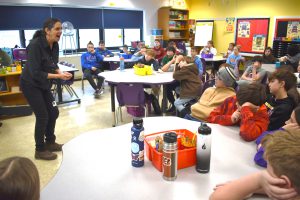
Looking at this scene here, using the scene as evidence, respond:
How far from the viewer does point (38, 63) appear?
266cm

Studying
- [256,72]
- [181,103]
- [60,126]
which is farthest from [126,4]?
[181,103]

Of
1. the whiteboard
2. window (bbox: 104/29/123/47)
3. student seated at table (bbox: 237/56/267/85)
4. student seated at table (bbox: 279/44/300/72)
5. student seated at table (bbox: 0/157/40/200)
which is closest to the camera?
student seated at table (bbox: 0/157/40/200)

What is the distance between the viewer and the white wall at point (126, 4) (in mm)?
6964

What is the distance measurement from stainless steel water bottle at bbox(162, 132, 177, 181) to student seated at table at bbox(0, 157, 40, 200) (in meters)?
0.60

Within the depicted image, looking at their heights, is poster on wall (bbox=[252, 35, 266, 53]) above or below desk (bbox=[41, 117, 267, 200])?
above

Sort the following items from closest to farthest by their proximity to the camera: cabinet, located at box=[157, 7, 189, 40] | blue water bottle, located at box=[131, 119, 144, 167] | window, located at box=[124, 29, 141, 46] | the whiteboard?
blue water bottle, located at box=[131, 119, 144, 167] < window, located at box=[124, 29, 141, 46] < cabinet, located at box=[157, 7, 189, 40] < the whiteboard

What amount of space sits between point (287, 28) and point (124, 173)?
26.9 ft

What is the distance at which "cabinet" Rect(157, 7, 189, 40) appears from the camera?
9.62 meters

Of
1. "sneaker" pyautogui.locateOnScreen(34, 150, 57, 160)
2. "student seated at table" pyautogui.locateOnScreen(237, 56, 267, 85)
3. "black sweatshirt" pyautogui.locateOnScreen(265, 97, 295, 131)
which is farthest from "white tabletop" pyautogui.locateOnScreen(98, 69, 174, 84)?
"black sweatshirt" pyautogui.locateOnScreen(265, 97, 295, 131)

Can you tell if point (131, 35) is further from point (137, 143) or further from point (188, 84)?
point (137, 143)

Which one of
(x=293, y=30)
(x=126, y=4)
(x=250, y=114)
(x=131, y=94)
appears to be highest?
(x=126, y=4)

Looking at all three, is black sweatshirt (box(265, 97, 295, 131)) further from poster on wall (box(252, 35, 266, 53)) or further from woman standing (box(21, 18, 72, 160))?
poster on wall (box(252, 35, 266, 53))

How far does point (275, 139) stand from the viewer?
92cm

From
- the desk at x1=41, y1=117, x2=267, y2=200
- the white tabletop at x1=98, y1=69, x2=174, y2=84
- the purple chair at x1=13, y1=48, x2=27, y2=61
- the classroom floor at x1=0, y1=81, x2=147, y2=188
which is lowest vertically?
the classroom floor at x1=0, y1=81, x2=147, y2=188
